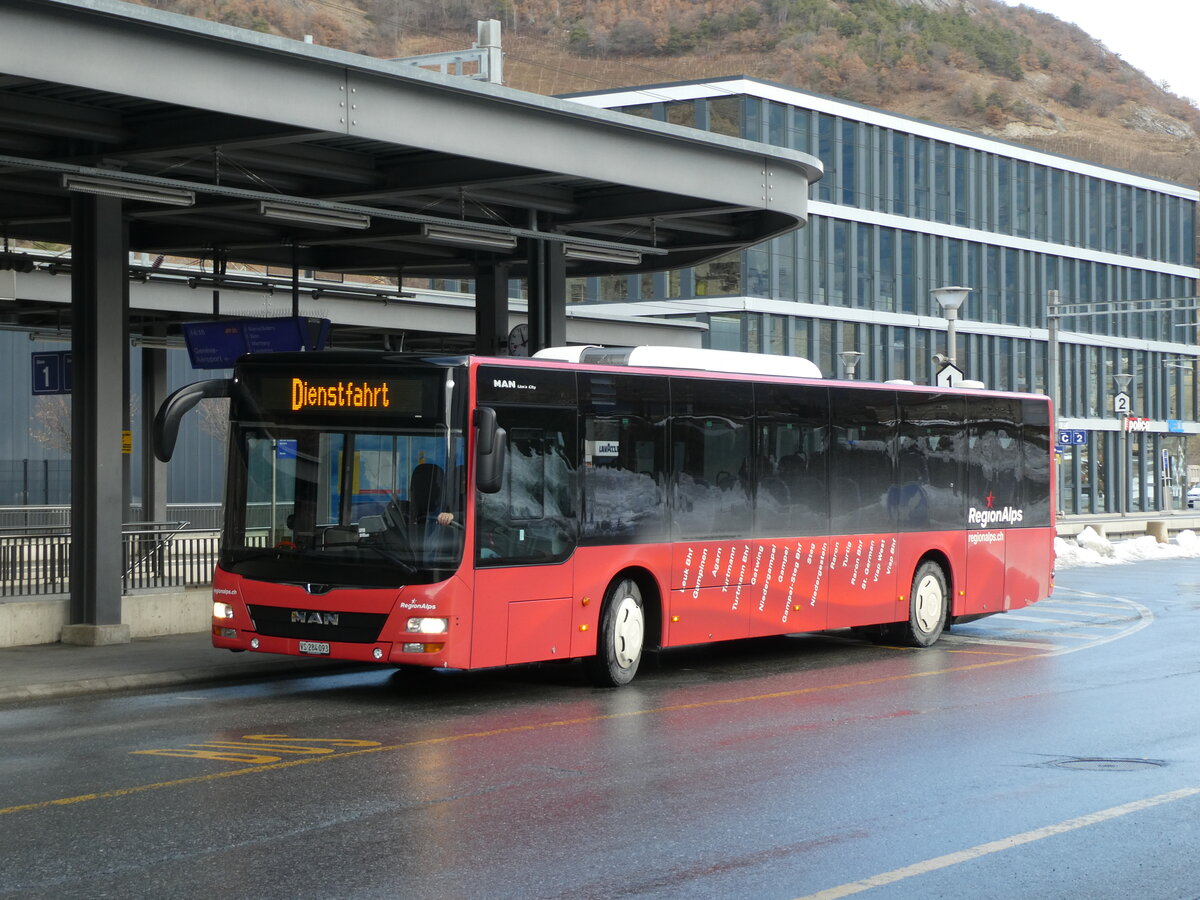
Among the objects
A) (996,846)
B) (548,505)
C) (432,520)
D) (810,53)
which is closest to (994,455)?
(548,505)

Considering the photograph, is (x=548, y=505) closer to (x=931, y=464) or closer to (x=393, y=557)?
(x=393, y=557)

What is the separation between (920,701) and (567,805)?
5594mm

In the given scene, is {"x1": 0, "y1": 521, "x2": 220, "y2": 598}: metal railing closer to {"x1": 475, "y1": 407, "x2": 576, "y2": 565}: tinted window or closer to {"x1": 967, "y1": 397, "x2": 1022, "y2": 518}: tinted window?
{"x1": 475, "y1": 407, "x2": 576, "y2": 565}: tinted window

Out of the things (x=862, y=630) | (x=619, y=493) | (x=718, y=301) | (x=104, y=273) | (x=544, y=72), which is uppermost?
(x=544, y=72)

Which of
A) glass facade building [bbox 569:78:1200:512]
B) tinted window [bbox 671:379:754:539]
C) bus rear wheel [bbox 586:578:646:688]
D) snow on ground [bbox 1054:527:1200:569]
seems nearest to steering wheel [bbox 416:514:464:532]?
bus rear wheel [bbox 586:578:646:688]

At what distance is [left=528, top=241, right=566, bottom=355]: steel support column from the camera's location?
20.7 m

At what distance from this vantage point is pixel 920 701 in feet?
45.2

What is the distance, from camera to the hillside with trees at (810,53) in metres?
137

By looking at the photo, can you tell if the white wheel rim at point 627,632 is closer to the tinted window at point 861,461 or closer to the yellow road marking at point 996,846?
the tinted window at point 861,461

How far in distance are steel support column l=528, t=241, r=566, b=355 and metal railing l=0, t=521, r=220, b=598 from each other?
488 centimetres

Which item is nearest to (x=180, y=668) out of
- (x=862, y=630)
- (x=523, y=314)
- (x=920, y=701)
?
(x=920, y=701)

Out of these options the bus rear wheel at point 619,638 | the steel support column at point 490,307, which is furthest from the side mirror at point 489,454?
the steel support column at point 490,307

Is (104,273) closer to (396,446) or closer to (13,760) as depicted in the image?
(396,446)

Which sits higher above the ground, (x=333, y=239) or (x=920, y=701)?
(x=333, y=239)
